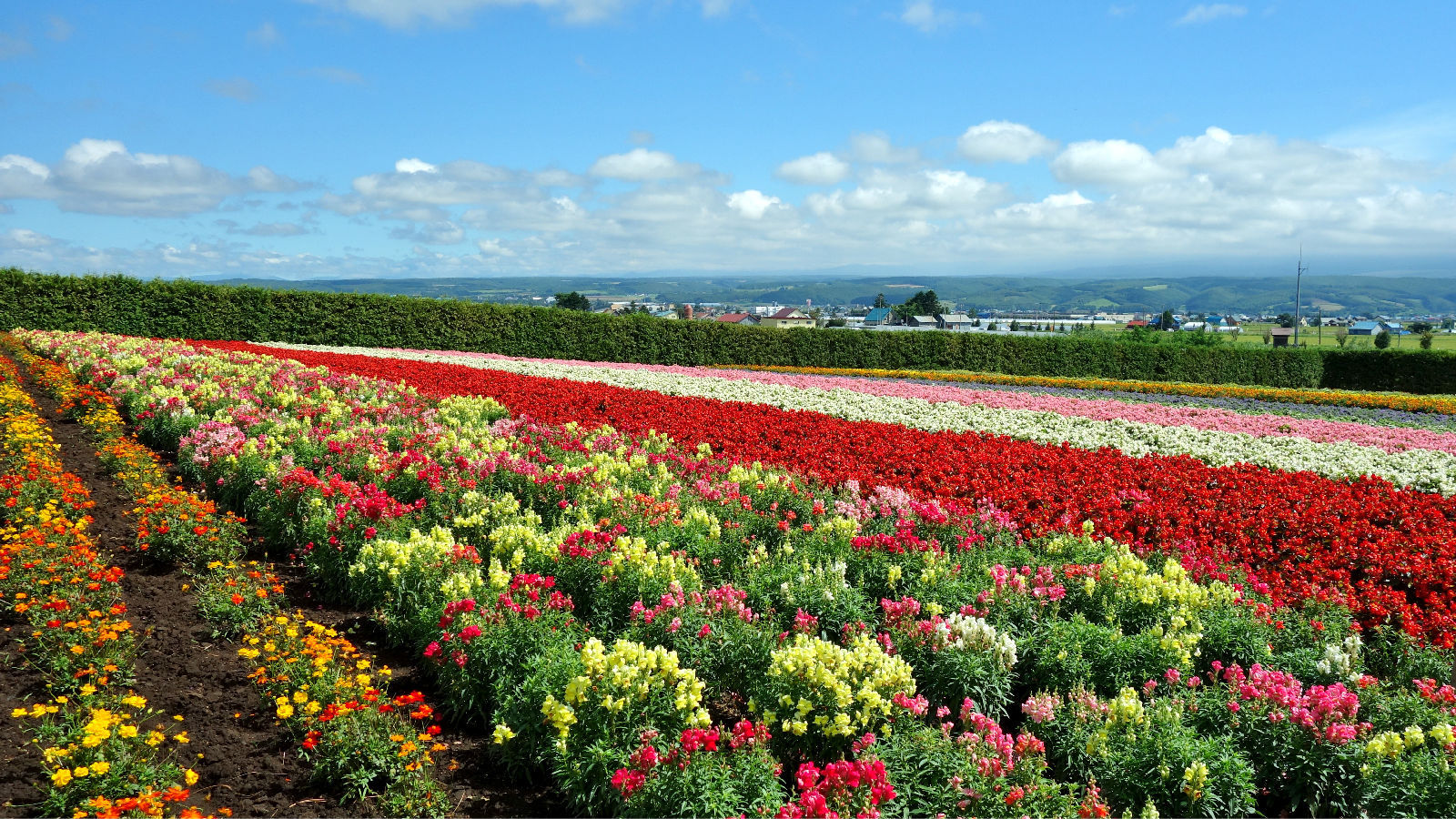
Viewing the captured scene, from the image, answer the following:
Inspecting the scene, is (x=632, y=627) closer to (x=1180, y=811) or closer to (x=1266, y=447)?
(x=1180, y=811)

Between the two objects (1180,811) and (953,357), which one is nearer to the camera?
(1180,811)

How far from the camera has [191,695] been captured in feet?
15.4

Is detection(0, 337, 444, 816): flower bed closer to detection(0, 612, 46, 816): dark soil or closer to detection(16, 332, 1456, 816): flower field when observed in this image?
detection(16, 332, 1456, 816): flower field

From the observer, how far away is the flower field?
365cm

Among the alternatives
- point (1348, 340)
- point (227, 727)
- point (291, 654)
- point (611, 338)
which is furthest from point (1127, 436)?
point (1348, 340)

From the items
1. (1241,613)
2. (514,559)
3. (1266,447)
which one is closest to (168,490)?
(514,559)

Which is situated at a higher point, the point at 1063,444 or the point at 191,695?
the point at 1063,444

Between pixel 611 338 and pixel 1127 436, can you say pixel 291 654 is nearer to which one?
pixel 1127 436

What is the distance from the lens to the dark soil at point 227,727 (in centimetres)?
387

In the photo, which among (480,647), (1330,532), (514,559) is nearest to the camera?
(480,647)

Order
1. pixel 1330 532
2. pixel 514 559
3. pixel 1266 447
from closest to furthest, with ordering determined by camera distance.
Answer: pixel 514 559
pixel 1330 532
pixel 1266 447

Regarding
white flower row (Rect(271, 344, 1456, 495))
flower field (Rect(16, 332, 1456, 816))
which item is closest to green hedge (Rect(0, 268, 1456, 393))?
white flower row (Rect(271, 344, 1456, 495))

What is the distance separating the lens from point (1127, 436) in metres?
12.3

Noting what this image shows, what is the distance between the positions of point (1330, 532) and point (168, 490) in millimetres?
10225
